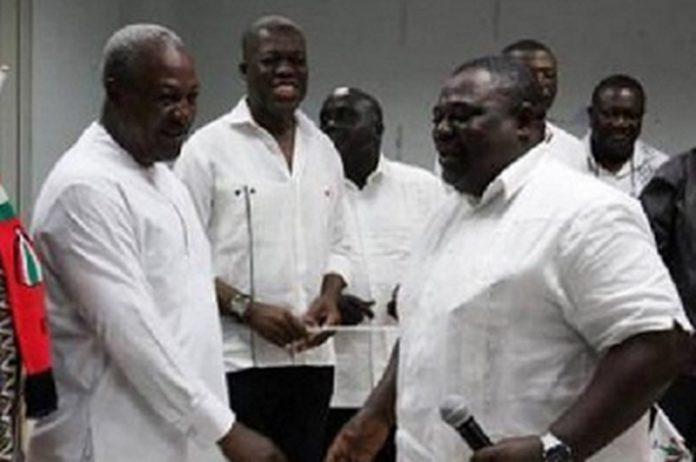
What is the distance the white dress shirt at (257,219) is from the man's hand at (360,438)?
91cm

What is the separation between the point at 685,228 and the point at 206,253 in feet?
4.90

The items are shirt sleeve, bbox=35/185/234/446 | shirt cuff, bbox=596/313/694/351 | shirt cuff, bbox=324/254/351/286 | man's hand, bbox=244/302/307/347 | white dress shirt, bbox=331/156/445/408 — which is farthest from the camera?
white dress shirt, bbox=331/156/445/408

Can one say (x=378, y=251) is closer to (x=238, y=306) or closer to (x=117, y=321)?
(x=238, y=306)

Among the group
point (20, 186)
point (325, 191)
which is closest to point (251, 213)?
point (325, 191)

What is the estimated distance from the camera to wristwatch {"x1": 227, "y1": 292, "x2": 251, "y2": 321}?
3525mm

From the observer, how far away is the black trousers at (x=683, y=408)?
3.74 meters

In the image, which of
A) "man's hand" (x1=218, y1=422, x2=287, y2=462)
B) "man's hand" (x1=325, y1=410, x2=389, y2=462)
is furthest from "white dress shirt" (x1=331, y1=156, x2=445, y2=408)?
"man's hand" (x1=218, y1=422, x2=287, y2=462)

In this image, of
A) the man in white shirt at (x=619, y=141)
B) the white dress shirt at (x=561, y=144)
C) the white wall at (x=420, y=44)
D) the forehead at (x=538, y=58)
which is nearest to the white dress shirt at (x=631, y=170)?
the man in white shirt at (x=619, y=141)

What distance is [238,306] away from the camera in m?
3.53

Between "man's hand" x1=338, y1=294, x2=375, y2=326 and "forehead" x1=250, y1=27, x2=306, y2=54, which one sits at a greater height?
"forehead" x1=250, y1=27, x2=306, y2=54

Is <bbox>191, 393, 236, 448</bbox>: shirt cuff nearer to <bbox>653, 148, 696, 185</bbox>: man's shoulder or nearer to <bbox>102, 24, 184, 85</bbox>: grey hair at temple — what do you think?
<bbox>102, 24, 184, 85</bbox>: grey hair at temple

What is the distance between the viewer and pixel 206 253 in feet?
9.05

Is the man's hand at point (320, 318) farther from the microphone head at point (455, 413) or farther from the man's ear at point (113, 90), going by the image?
the microphone head at point (455, 413)

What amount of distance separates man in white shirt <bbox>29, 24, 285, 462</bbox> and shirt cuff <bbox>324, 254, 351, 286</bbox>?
3.64ft
